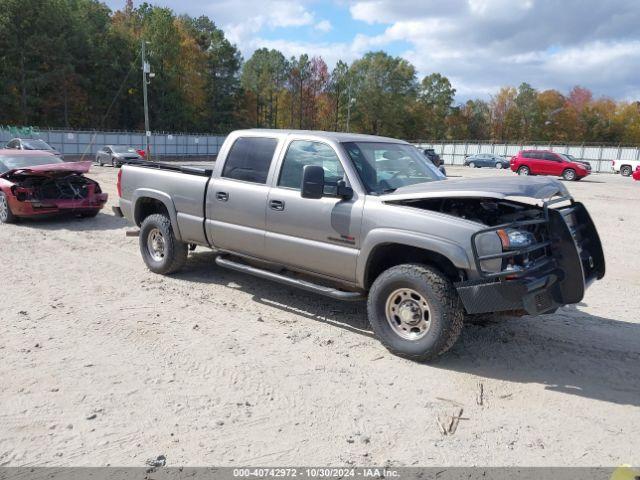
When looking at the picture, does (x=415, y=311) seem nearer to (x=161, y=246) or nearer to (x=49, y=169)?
(x=161, y=246)

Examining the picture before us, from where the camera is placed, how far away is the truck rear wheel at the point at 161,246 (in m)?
6.70

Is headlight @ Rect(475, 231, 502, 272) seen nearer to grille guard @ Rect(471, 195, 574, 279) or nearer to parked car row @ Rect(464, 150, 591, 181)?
grille guard @ Rect(471, 195, 574, 279)

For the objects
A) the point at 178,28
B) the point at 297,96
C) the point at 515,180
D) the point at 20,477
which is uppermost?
the point at 178,28

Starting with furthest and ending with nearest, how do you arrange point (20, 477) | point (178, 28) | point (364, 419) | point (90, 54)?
point (178, 28), point (90, 54), point (364, 419), point (20, 477)

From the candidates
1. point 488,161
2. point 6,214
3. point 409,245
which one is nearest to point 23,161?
point 6,214

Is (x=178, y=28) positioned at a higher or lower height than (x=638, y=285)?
higher

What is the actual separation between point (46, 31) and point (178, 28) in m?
23.0

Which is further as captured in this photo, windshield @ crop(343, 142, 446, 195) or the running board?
windshield @ crop(343, 142, 446, 195)

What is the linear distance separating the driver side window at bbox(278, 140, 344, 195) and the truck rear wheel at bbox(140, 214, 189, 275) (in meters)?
2.04

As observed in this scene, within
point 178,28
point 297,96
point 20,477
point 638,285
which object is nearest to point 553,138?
point 297,96

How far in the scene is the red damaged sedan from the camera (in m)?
10.2

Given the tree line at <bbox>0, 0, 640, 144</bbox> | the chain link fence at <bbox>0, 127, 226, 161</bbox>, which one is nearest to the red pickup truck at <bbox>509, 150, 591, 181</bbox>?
the chain link fence at <bbox>0, 127, 226, 161</bbox>

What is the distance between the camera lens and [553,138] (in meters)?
89.7

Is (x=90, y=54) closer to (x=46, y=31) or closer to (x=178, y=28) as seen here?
(x=46, y=31)
